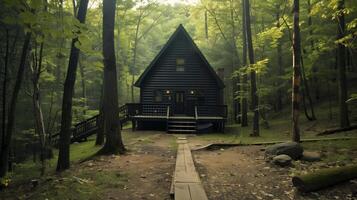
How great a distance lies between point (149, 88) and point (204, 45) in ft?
38.0

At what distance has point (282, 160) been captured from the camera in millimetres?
7820

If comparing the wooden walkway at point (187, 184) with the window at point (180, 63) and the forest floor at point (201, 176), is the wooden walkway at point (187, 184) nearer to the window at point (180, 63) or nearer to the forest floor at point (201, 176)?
the forest floor at point (201, 176)

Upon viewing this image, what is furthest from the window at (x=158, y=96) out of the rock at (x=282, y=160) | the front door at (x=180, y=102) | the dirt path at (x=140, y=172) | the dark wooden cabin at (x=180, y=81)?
the rock at (x=282, y=160)

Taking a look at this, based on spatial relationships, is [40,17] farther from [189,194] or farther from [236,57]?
[236,57]

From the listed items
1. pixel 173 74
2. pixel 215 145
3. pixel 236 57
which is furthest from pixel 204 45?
pixel 215 145

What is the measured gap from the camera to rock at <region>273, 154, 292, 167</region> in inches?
306

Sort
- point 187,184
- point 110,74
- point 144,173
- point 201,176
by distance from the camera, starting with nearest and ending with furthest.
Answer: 1. point 187,184
2. point 201,176
3. point 144,173
4. point 110,74

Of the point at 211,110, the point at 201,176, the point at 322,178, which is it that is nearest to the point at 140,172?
the point at 201,176

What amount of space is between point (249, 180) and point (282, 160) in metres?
1.67

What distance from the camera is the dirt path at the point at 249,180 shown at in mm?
5508

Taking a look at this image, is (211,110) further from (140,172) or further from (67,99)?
(67,99)

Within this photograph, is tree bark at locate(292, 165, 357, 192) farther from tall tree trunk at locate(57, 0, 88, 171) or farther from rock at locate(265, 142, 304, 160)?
tall tree trunk at locate(57, 0, 88, 171)

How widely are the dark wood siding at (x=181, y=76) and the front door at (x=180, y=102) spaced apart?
0.44 meters

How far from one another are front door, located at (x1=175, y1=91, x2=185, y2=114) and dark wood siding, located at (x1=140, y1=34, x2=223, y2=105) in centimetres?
44
